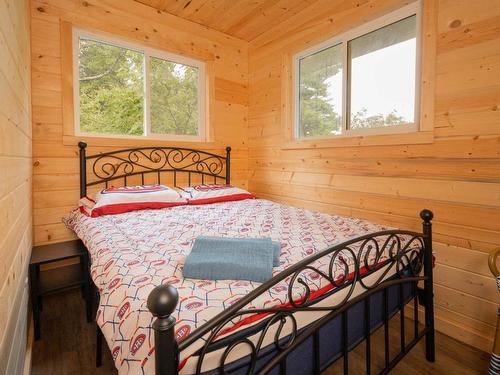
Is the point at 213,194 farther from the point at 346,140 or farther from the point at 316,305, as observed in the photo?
the point at 316,305

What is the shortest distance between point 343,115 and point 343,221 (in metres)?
1.05

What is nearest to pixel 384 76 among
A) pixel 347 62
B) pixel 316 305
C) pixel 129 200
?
pixel 347 62

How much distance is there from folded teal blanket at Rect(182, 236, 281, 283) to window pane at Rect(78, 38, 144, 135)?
6.53 feet

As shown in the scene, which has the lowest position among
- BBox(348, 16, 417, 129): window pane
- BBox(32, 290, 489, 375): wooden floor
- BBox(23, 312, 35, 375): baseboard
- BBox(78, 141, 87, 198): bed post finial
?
BBox(32, 290, 489, 375): wooden floor

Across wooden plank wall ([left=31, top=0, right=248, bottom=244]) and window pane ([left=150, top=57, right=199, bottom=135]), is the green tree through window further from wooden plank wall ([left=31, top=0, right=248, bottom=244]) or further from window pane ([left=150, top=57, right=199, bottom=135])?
wooden plank wall ([left=31, top=0, right=248, bottom=244])

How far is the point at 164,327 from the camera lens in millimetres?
610

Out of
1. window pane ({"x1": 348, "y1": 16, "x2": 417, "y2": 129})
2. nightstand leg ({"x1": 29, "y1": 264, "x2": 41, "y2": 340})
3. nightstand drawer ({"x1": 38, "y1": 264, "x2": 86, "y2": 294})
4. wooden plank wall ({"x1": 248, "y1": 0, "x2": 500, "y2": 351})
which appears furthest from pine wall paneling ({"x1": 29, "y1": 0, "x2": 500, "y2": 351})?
nightstand leg ({"x1": 29, "y1": 264, "x2": 41, "y2": 340})

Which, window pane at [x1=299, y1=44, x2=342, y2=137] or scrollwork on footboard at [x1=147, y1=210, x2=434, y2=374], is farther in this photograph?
window pane at [x1=299, y1=44, x2=342, y2=137]

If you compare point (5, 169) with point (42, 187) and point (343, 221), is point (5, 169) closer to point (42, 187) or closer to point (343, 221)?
point (42, 187)

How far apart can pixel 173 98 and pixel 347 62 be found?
1.78 meters

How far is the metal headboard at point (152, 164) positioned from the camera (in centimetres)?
255

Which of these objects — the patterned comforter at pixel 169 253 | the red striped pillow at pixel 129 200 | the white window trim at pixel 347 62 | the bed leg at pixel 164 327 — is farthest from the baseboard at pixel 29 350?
the white window trim at pixel 347 62

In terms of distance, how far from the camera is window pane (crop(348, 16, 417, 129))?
6.81 ft


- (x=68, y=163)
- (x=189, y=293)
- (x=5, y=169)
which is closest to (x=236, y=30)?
(x=68, y=163)
